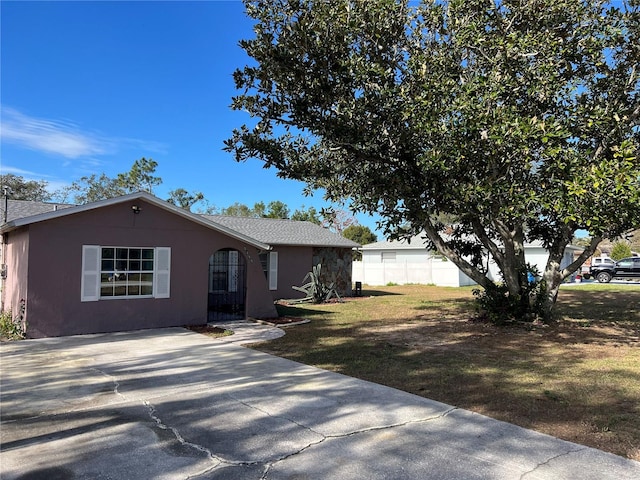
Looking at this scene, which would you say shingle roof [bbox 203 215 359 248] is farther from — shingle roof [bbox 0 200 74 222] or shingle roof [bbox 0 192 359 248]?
shingle roof [bbox 0 200 74 222]

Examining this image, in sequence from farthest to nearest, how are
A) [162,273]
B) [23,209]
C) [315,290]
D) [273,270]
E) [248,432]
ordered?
[273,270]
[315,290]
[23,209]
[162,273]
[248,432]

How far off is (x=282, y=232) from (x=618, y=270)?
951 inches

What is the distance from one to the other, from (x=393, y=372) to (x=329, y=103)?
564 cm

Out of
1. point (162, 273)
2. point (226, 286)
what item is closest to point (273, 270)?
point (226, 286)

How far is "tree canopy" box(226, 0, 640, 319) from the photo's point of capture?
27.9ft

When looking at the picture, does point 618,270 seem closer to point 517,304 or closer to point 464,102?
point 517,304

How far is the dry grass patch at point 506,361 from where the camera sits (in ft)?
16.7

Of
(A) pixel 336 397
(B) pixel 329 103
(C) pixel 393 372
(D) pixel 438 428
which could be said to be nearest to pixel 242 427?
(A) pixel 336 397

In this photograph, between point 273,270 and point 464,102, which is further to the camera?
point 273,270

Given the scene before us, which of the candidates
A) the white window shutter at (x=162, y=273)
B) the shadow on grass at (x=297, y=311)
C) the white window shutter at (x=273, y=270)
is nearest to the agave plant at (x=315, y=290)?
the white window shutter at (x=273, y=270)

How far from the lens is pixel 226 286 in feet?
59.9

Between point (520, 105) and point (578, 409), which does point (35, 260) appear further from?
point (520, 105)

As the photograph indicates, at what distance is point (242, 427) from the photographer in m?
4.70

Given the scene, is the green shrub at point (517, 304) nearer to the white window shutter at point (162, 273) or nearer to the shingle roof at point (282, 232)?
the white window shutter at point (162, 273)
